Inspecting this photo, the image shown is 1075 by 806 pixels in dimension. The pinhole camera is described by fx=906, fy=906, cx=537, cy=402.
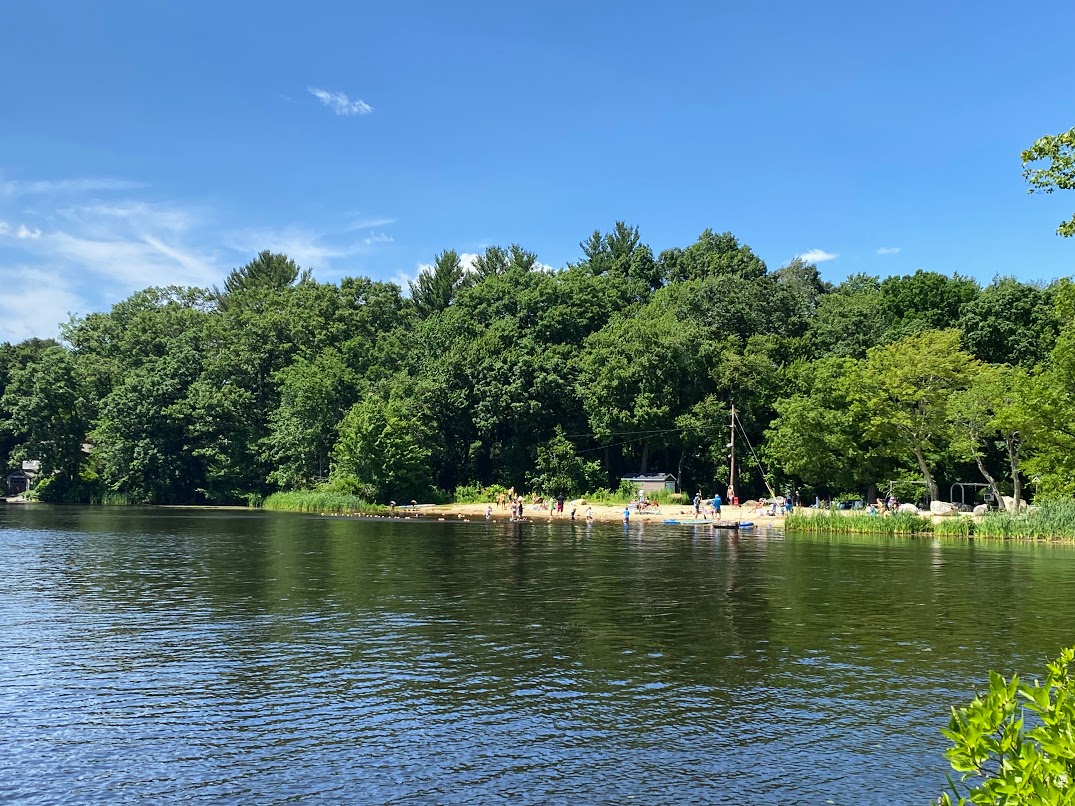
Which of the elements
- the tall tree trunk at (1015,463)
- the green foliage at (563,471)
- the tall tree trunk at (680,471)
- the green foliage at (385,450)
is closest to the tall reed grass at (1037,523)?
the tall tree trunk at (1015,463)

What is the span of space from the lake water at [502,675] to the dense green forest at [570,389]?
30437mm

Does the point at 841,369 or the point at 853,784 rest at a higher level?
the point at 841,369

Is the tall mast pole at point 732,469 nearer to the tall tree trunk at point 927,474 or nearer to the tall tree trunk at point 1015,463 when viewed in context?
the tall tree trunk at point 927,474

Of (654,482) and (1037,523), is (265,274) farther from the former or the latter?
(1037,523)

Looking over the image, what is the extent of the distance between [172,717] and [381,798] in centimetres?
547

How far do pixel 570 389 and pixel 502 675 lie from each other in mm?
71785

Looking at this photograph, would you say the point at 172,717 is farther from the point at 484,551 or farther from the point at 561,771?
the point at 484,551

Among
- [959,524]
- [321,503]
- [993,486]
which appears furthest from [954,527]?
[321,503]

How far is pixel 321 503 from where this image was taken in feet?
286

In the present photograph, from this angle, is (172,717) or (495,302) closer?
(172,717)

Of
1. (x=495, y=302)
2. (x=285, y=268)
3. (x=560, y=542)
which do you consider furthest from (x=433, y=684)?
(x=285, y=268)

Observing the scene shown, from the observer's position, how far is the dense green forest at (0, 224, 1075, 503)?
219ft

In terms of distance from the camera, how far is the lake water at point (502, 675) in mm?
12758

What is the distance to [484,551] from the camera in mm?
44750
